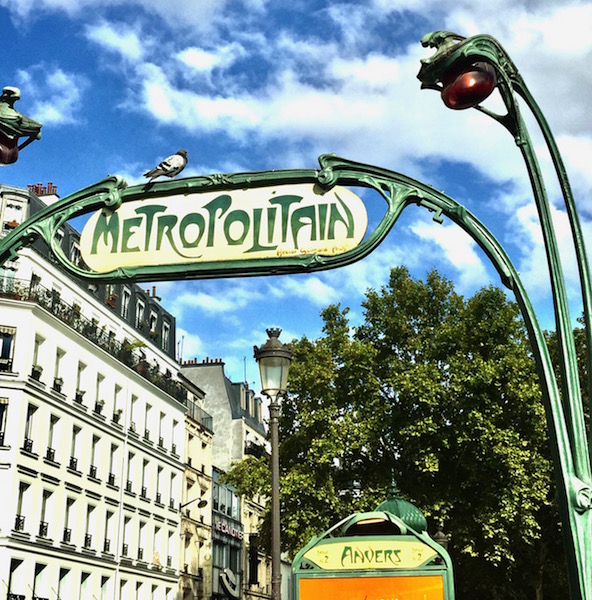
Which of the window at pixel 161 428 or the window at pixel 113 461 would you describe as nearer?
the window at pixel 113 461

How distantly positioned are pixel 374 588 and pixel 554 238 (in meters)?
5.86

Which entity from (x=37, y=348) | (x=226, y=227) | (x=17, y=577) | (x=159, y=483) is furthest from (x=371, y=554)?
(x=159, y=483)

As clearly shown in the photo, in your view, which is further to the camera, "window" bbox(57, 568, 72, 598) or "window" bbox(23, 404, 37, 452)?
"window" bbox(57, 568, 72, 598)

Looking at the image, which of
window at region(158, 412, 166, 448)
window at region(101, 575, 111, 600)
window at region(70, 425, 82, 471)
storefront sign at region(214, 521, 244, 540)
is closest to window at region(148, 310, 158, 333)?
Result: window at region(158, 412, 166, 448)

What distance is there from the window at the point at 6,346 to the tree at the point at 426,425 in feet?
38.7

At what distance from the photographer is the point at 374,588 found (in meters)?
9.44

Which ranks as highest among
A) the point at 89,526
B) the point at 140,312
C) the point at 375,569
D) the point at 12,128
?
the point at 140,312

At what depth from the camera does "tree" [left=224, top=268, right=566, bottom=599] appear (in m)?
30.9

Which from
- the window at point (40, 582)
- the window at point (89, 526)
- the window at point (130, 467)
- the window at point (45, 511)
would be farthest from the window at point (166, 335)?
the window at point (40, 582)

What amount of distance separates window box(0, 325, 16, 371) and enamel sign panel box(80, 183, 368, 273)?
35.6 meters

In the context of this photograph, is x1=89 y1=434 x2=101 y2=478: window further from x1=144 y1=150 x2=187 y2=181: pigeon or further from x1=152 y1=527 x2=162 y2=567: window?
x1=144 y1=150 x2=187 y2=181: pigeon

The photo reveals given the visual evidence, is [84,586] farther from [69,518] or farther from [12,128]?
[12,128]

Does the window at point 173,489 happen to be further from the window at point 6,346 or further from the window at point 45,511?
the window at point 6,346

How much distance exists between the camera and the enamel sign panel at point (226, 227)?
5090mm
